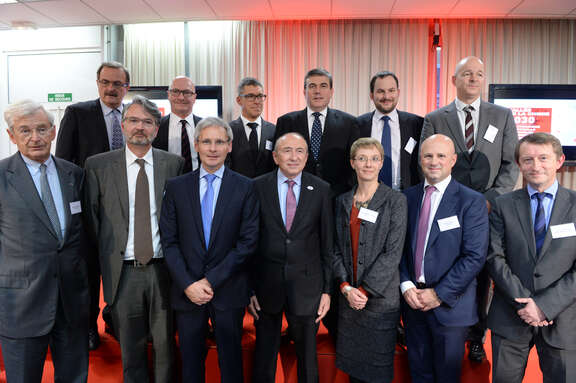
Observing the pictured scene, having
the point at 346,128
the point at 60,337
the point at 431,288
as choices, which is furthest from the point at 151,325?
the point at 346,128

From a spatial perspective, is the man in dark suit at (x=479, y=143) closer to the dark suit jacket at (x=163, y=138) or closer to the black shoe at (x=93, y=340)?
the dark suit jacket at (x=163, y=138)

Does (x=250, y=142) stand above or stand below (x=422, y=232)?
above

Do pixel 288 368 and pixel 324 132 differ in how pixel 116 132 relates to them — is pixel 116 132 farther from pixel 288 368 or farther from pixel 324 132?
pixel 288 368

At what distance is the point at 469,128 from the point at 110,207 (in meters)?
2.47

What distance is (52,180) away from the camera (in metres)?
2.04

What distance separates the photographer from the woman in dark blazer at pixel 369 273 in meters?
2.07

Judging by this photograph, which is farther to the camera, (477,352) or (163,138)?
(163,138)

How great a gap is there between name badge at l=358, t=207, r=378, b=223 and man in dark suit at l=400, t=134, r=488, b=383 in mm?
278

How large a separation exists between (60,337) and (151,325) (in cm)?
51

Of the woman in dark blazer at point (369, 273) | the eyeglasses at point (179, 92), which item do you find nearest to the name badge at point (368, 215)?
the woman in dark blazer at point (369, 273)

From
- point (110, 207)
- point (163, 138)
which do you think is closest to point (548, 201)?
point (110, 207)

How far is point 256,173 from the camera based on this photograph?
121 inches

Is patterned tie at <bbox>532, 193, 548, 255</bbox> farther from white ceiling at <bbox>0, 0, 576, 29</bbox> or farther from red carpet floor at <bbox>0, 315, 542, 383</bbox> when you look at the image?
white ceiling at <bbox>0, 0, 576, 29</bbox>

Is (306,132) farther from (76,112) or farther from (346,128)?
(76,112)
